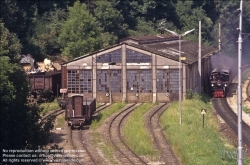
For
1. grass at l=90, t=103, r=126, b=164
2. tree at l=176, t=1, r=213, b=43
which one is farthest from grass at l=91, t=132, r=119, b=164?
tree at l=176, t=1, r=213, b=43

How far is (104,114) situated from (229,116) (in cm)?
936

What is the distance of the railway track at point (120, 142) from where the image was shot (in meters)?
24.7

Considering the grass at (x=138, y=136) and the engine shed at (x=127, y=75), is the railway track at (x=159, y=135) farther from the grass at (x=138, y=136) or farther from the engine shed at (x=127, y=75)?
the engine shed at (x=127, y=75)

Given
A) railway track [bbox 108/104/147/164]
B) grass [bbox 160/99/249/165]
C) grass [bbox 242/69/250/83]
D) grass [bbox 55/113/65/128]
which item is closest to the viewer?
railway track [bbox 108/104/147/164]

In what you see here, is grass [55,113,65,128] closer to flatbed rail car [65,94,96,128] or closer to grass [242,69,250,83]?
flatbed rail car [65,94,96,128]

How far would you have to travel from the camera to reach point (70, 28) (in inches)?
2403

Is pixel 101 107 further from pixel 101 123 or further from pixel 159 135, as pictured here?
pixel 159 135

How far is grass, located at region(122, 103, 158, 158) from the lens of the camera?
26381 mm

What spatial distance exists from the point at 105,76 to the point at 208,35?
4810 centimetres

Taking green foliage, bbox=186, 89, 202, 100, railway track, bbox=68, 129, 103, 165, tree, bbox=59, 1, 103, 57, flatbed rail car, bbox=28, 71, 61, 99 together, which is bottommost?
railway track, bbox=68, 129, 103, 165

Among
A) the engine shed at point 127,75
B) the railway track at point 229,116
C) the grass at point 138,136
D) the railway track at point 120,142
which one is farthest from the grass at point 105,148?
the engine shed at point 127,75

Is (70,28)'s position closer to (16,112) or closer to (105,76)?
(105,76)

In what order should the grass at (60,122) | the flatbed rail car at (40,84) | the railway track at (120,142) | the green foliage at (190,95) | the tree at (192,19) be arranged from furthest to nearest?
the tree at (192,19) → the green foliage at (190,95) → the flatbed rail car at (40,84) → the grass at (60,122) → the railway track at (120,142)

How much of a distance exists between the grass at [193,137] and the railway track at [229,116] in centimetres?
105
